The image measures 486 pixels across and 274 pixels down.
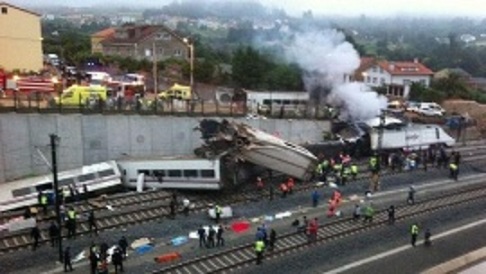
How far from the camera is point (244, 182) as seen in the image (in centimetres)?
3212

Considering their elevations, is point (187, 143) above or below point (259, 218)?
above

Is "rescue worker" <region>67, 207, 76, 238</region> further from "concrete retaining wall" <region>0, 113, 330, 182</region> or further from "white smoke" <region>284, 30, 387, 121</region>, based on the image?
"white smoke" <region>284, 30, 387, 121</region>

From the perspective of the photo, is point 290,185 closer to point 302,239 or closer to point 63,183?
point 302,239

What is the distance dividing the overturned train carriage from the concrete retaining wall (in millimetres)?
3433

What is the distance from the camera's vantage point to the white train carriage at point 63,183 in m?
26.8

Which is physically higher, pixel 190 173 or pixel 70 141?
pixel 70 141

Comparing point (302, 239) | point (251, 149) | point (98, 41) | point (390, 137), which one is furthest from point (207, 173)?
point (98, 41)

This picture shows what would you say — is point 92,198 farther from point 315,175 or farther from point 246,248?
point 315,175

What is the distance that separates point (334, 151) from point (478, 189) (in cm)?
900

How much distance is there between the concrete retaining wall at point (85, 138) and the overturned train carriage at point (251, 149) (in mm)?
3433

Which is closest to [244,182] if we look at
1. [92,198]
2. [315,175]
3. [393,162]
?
[315,175]

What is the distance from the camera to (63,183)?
2845 cm

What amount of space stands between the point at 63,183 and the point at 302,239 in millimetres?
12068

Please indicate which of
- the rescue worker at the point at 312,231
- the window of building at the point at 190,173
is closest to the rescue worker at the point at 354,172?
the window of building at the point at 190,173
